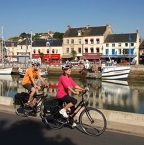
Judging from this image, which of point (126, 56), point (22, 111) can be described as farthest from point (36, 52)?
point (22, 111)

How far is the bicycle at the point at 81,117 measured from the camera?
6.64 m

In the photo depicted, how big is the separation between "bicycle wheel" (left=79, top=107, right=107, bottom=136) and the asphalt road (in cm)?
16

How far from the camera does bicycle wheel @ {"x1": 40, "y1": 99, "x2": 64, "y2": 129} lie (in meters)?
7.21

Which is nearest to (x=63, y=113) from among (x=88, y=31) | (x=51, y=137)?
(x=51, y=137)

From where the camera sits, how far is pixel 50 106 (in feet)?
24.3

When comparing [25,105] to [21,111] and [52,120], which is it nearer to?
[21,111]

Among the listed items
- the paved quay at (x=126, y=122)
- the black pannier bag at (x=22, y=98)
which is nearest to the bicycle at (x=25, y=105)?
the black pannier bag at (x=22, y=98)

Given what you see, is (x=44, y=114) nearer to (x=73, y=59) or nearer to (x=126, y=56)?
(x=126, y=56)

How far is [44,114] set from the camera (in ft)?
25.3

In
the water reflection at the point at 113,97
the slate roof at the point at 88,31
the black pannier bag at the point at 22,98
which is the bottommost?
the water reflection at the point at 113,97

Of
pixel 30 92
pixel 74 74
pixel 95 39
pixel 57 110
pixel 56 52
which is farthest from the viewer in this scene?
pixel 56 52

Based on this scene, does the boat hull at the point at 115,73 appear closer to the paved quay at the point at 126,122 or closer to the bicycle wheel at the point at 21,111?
the bicycle wheel at the point at 21,111

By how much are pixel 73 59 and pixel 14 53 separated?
23.4m

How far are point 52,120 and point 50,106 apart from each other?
0.44 m
